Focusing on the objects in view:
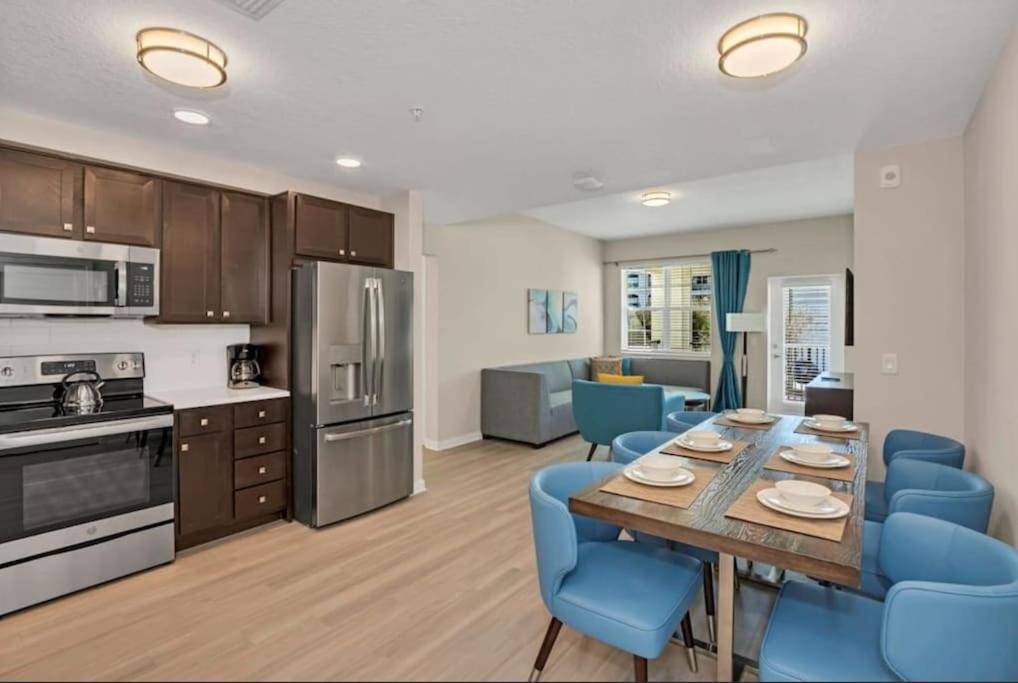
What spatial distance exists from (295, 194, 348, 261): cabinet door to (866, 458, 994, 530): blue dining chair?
3.48 metres

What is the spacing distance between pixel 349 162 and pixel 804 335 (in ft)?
19.9

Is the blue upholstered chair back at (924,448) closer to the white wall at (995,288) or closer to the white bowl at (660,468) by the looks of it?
the white wall at (995,288)

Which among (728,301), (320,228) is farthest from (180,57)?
(728,301)

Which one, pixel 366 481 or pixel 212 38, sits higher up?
pixel 212 38

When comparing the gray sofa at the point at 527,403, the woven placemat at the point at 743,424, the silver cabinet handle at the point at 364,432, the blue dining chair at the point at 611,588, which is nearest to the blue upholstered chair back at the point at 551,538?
the blue dining chair at the point at 611,588

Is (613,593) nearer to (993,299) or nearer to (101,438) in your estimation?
(993,299)

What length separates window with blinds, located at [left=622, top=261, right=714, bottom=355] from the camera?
7.47 m

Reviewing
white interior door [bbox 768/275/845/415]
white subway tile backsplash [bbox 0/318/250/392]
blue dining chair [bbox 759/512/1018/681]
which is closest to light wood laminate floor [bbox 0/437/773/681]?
blue dining chair [bbox 759/512/1018/681]

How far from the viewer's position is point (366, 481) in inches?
Answer: 140

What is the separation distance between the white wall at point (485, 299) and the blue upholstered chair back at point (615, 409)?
138 cm

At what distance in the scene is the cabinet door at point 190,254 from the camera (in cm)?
306

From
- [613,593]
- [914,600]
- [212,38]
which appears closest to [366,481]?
[613,593]

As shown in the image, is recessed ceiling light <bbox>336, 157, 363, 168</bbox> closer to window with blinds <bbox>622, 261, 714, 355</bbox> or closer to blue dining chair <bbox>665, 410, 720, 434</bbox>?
blue dining chair <bbox>665, 410, 720, 434</bbox>

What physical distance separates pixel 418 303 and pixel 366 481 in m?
1.43
